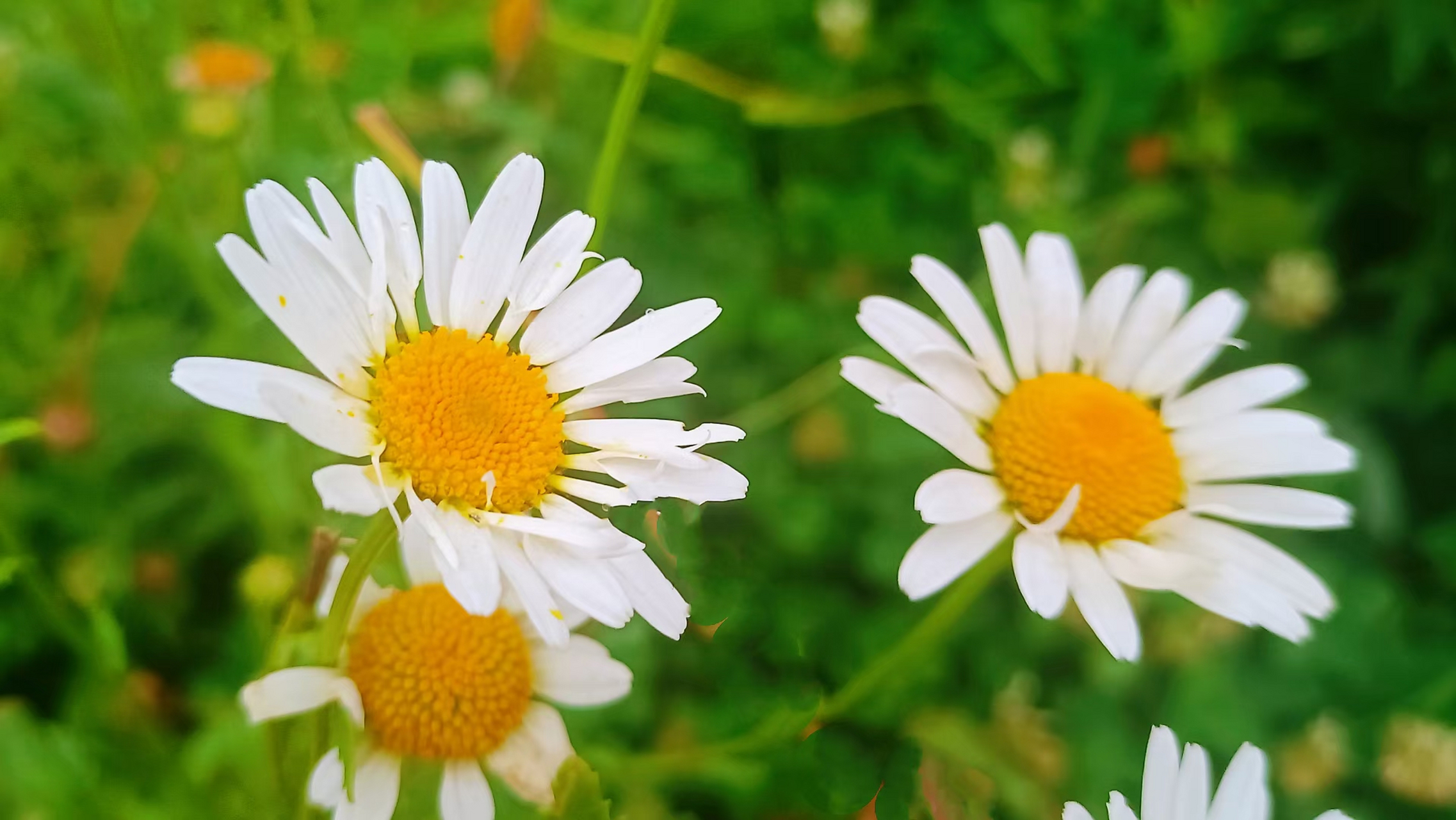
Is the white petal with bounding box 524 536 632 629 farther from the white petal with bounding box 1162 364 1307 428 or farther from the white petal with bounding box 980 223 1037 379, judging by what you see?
the white petal with bounding box 1162 364 1307 428

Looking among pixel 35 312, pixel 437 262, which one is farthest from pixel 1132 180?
pixel 35 312

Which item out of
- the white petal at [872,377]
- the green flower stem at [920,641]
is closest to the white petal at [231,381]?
the white petal at [872,377]

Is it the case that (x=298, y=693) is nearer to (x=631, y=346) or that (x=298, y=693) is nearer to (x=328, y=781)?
(x=328, y=781)

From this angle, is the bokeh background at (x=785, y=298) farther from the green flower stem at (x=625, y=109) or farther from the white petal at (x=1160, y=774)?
the green flower stem at (x=625, y=109)

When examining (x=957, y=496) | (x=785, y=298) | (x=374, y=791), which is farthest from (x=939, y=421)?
(x=785, y=298)

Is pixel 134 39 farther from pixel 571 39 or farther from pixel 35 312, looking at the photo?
pixel 571 39

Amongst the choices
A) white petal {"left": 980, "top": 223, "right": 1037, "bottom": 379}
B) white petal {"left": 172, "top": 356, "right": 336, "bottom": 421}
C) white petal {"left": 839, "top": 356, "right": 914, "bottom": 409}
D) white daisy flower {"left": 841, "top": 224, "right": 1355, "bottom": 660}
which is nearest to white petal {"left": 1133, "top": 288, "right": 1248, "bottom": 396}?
white daisy flower {"left": 841, "top": 224, "right": 1355, "bottom": 660}
